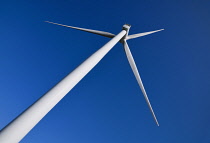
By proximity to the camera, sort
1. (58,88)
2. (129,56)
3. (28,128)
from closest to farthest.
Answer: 1. (28,128)
2. (58,88)
3. (129,56)

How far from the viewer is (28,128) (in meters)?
4.93

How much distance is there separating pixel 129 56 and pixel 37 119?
47.6 ft

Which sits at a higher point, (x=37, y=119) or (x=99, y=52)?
(x=99, y=52)

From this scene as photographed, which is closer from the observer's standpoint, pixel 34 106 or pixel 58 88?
pixel 34 106

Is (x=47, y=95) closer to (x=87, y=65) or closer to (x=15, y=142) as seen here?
(x=15, y=142)

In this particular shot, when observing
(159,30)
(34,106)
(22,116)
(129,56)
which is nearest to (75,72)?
(34,106)

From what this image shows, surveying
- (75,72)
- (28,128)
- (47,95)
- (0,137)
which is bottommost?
(0,137)

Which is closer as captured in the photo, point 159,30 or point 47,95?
point 47,95

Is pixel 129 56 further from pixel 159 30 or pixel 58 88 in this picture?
pixel 58 88

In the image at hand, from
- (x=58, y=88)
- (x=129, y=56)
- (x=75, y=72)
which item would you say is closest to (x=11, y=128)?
(x=58, y=88)

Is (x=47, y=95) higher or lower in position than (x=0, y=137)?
higher

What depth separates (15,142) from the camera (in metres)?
4.44

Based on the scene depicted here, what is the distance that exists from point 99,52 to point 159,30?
52.1 ft

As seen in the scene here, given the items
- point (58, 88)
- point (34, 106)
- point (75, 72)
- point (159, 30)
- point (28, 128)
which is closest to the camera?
point (28, 128)
